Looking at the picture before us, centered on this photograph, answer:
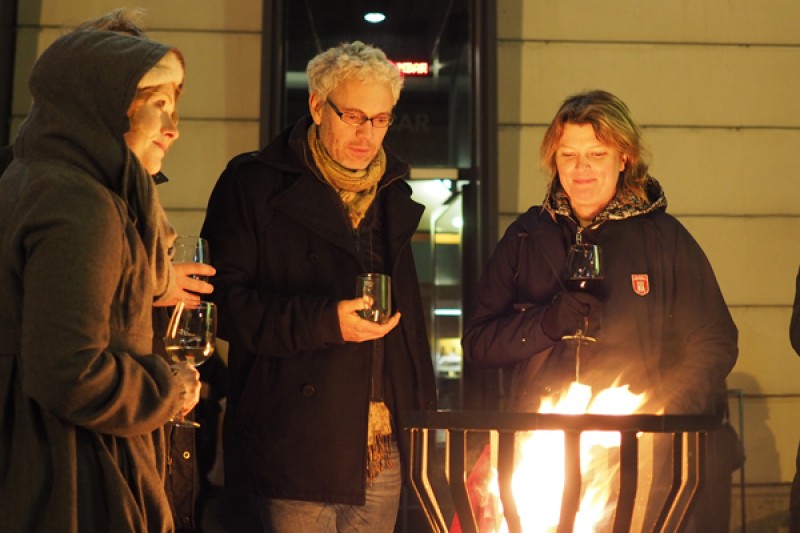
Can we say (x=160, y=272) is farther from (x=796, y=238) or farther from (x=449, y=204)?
(x=796, y=238)

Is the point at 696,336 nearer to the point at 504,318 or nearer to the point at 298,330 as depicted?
the point at 504,318

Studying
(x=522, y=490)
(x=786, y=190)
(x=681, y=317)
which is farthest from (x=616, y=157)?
(x=786, y=190)

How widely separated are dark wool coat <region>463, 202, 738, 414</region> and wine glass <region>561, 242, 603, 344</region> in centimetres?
30

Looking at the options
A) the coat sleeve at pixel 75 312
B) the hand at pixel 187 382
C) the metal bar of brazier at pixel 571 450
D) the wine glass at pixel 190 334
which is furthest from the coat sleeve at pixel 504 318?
the coat sleeve at pixel 75 312

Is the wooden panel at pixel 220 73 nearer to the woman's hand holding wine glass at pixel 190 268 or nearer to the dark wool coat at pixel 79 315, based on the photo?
the woman's hand holding wine glass at pixel 190 268

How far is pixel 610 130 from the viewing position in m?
3.76

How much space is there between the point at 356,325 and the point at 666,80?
303 centimetres

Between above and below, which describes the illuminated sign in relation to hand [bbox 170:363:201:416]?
above

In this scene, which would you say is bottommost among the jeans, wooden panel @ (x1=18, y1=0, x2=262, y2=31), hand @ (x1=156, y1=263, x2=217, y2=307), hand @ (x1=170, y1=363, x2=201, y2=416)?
the jeans

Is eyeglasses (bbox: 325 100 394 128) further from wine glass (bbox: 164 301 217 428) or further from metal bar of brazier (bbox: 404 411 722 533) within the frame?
metal bar of brazier (bbox: 404 411 722 533)

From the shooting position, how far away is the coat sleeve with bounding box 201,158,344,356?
134 inches

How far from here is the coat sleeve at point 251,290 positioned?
340 cm

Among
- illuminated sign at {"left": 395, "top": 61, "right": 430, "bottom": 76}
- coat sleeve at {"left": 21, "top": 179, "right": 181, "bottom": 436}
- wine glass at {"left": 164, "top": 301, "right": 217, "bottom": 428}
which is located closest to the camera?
coat sleeve at {"left": 21, "top": 179, "right": 181, "bottom": 436}

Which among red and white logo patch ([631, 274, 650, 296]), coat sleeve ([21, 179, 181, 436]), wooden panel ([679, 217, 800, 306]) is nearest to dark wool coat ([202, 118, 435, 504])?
red and white logo patch ([631, 274, 650, 296])
